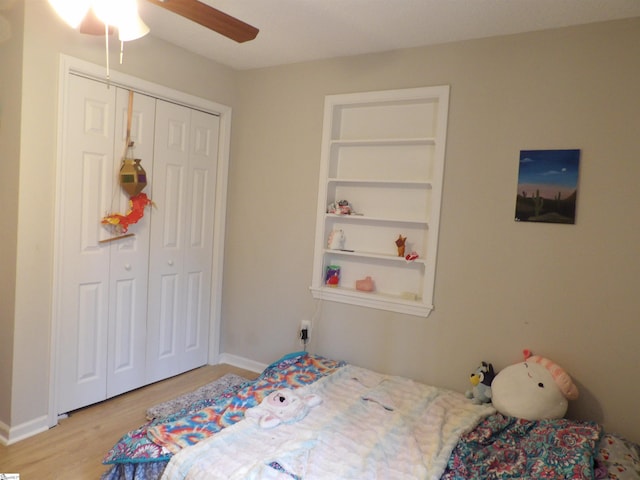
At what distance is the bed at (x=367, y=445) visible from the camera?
1.80m

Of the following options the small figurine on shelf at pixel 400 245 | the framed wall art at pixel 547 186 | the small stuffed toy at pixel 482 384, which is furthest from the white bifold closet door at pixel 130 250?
the framed wall art at pixel 547 186

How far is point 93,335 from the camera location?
2664 millimetres

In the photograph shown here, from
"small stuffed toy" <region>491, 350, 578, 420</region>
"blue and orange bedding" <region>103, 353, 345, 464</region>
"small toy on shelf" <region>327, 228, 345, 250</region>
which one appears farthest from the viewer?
"small toy on shelf" <region>327, 228, 345, 250</region>

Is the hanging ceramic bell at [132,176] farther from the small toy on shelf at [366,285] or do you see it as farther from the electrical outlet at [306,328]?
the small toy on shelf at [366,285]

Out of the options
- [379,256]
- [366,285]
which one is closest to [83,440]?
[366,285]

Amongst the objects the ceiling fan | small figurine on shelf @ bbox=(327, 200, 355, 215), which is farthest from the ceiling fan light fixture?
small figurine on shelf @ bbox=(327, 200, 355, 215)

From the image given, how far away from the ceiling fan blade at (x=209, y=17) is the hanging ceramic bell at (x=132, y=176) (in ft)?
3.99

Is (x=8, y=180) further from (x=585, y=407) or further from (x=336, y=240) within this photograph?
(x=585, y=407)

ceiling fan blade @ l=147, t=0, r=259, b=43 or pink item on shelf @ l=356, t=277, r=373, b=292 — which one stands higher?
ceiling fan blade @ l=147, t=0, r=259, b=43

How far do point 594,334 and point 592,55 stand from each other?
1488mm

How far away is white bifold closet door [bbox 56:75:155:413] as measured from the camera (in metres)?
2.48

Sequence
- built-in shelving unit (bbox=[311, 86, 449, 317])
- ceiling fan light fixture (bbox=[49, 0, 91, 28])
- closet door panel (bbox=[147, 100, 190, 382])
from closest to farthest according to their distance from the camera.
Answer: ceiling fan light fixture (bbox=[49, 0, 91, 28])
built-in shelving unit (bbox=[311, 86, 449, 317])
closet door panel (bbox=[147, 100, 190, 382])

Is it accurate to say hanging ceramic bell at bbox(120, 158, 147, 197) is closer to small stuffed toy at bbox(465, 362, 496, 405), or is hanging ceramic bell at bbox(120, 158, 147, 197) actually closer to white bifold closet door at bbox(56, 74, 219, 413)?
white bifold closet door at bbox(56, 74, 219, 413)

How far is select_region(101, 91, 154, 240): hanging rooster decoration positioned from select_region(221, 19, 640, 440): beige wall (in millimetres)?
938
